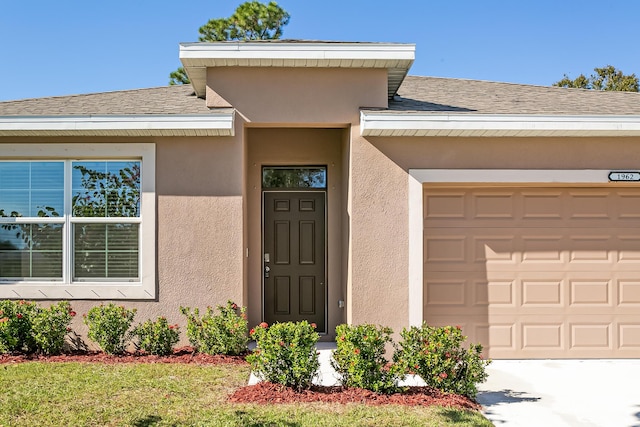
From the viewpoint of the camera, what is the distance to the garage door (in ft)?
26.6

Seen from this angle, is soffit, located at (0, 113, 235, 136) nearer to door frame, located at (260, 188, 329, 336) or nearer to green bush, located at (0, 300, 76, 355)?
door frame, located at (260, 188, 329, 336)

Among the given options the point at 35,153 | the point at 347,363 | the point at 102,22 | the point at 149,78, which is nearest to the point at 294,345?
the point at 347,363

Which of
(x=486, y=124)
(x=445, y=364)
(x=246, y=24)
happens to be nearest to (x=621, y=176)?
(x=486, y=124)

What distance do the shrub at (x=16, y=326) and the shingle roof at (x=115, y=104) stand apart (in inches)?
99.2

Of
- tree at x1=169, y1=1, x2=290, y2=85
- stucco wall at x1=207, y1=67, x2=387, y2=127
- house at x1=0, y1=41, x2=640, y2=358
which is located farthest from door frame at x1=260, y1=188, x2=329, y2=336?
tree at x1=169, y1=1, x2=290, y2=85

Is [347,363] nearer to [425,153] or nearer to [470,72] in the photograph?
[425,153]

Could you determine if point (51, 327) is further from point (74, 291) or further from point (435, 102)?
point (435, 102)

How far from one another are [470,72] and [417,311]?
1847cm

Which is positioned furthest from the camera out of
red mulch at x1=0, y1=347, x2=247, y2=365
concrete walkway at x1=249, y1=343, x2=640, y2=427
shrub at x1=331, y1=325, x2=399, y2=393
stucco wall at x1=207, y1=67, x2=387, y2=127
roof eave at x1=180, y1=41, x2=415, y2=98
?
stucco wall at x1=207, y1=67, x2=387, y2=127

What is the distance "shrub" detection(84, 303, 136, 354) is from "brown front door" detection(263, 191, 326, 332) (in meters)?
2.42

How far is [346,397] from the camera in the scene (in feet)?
19.1

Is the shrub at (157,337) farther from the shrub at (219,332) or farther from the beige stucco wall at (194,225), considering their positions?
the beige stucco wall at (194,225)

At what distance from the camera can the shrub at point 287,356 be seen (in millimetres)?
5934

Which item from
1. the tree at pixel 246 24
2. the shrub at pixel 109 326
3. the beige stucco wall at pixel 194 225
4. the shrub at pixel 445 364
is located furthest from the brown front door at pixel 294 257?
the tree at pixel 246 24
